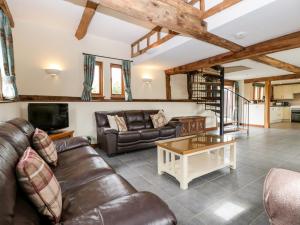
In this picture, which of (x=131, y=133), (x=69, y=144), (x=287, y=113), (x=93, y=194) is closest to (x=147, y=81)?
(x=131, y=133)

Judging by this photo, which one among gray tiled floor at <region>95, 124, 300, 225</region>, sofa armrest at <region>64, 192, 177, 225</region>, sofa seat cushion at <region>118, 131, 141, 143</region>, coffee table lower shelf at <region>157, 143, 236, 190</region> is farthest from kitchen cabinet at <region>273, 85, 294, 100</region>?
sofa armrest at <region>64, 192, 177, 225</region>

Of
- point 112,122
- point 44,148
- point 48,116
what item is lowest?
point 44,148

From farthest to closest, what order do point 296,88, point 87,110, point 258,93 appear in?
point 258,93 → point 296,88 → point 87,110

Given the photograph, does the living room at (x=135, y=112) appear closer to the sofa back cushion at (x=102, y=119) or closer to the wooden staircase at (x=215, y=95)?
the sofa back cushion at (x=102, y=119)

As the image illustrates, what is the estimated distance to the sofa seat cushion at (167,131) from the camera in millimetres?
4259

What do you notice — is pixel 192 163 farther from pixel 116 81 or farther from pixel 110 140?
pixel 116 81

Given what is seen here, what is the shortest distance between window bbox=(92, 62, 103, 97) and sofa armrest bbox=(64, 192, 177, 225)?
13.4 feet

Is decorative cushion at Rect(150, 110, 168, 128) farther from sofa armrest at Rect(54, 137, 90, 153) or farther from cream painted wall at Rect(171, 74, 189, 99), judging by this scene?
sofa armrest at Rect(54, 137, 90, 153)

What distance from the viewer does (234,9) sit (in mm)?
2336

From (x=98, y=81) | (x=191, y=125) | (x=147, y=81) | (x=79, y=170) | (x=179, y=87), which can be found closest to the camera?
(x=79, y=170)

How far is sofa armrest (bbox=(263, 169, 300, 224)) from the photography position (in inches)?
27.7

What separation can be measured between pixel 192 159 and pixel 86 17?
3.42 m

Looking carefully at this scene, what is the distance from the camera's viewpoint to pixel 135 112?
4.64 m

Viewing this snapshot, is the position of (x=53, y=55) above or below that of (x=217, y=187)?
above
